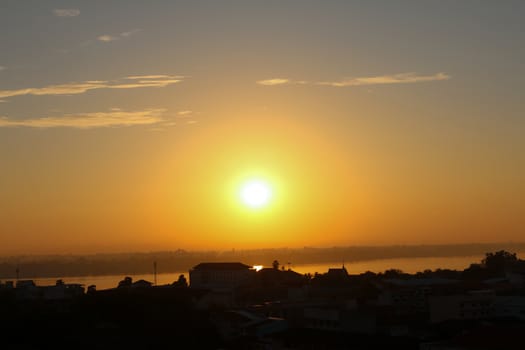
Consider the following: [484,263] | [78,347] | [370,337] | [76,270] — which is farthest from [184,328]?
[76,270]

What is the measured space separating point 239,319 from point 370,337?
→ 19.4 feet

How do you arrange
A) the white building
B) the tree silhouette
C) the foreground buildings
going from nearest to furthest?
the foreground buildings → the white building → the tree silhouette

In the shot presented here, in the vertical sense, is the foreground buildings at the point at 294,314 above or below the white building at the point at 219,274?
below

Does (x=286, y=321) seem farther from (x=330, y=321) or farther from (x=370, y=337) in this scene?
(x=370, y=337)

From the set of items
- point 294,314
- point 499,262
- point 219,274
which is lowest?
point 294,314

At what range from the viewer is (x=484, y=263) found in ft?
167

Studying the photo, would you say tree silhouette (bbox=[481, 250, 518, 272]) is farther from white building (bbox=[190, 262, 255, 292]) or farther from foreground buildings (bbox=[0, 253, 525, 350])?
white building (bbox=[190, 262, 255, 292])

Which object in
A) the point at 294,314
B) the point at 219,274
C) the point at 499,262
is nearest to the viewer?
the point at 294,314

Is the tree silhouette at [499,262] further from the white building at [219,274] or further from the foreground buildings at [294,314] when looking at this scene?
the white building at [219,274]

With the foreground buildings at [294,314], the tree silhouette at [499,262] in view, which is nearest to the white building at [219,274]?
the foreground buildings at [294,314]

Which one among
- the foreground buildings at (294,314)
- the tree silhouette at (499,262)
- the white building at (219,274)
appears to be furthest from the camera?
the tree silhouette at (499,262)

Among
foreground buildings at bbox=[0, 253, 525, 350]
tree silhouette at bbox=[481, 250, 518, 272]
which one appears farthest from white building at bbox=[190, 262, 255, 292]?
tree silhouette at bbox=[481, 250, 518, 272]

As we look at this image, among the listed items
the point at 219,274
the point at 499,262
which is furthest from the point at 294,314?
the point at 499,262

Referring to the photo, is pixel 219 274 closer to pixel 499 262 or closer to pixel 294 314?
pixel 499 262
